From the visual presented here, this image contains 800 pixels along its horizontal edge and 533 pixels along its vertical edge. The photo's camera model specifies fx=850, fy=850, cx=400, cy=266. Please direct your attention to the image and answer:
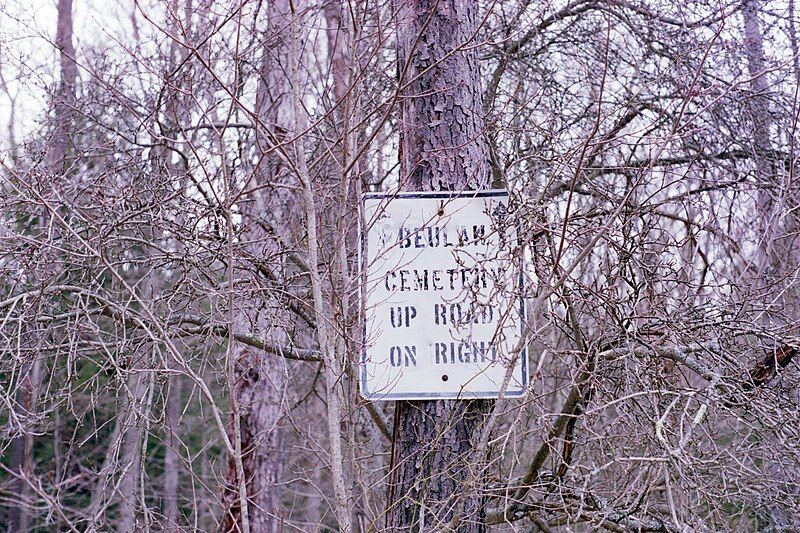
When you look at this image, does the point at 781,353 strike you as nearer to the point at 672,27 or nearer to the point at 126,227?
the point at 126,227

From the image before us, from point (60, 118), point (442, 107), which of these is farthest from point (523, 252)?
point (60, 118)

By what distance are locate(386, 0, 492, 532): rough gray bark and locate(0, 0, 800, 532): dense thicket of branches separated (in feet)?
0.21

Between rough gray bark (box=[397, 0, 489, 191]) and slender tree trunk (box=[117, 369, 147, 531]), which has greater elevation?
rough gray bark (box=[397, 0, 489, 191])

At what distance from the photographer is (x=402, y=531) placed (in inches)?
131

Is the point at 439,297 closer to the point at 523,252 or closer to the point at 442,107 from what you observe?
the point at 523,252

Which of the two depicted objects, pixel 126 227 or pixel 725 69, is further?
pixel 725 69

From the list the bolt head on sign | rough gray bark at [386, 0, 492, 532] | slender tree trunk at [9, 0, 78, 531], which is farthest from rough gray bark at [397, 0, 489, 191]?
slender tree trunk at [9, 0, 78, 531]

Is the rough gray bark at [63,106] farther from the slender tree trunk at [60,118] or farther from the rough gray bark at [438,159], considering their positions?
the rough gray bark at [438,159]

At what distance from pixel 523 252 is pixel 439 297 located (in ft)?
1.21

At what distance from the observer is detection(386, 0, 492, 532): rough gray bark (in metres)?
3.33

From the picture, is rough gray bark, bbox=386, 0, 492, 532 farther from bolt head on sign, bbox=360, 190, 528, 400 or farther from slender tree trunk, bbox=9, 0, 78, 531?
slender tree trunk, bbox=9, 0, 78, 531

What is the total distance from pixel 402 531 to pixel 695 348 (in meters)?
1.34

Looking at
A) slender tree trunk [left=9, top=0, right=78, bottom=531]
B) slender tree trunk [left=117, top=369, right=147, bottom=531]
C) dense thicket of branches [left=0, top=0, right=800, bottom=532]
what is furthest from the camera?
slender tree trunk [left=9, top=0, right=78, bottom=531]

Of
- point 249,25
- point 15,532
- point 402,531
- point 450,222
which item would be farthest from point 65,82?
point 15,532
